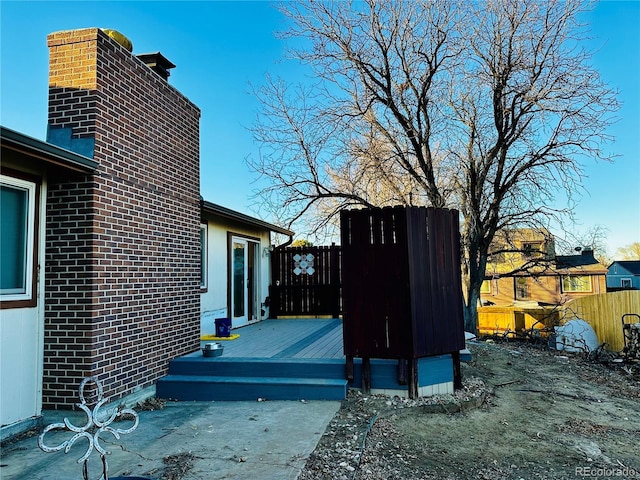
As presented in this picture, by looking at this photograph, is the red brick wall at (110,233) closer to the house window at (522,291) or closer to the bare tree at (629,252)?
the house window at (522,291)

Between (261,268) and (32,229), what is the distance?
6586mm

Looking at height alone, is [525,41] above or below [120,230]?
above

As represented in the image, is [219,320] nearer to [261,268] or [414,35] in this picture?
[261,268]

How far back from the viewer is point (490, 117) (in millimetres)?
10047

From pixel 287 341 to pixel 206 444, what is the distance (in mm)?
3308

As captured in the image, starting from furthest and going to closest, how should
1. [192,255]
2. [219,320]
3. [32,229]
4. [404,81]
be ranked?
[404,81], [219,320], [192,255], [32,229]

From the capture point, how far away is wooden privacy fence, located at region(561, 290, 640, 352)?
33.4 feet

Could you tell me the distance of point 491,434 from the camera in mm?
4035

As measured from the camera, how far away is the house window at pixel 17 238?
369 centimetres

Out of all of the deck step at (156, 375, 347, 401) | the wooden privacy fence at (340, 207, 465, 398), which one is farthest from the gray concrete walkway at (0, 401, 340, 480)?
the wooden privacy fence at (340, 207, 465, 398)

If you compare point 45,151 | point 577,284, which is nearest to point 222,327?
point 45,151

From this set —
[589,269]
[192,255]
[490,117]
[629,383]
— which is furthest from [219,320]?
[589,269]

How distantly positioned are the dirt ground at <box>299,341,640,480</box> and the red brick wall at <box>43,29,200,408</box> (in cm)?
243

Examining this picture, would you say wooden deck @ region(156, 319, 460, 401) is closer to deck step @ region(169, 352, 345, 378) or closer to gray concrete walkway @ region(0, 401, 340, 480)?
deck step @ region(169, 352, 345, 378)
